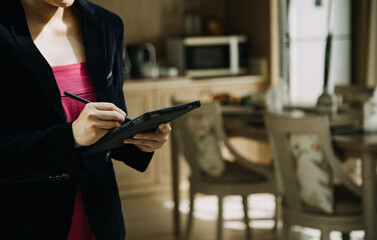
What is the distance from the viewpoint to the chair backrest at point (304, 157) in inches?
98.2

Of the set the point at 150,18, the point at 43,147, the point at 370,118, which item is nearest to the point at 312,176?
the point at 370,118

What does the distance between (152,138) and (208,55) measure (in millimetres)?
4110

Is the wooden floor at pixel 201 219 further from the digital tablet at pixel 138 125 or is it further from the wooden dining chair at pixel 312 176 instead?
the digital tablet at pixel 138 125

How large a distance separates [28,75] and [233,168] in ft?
8.09

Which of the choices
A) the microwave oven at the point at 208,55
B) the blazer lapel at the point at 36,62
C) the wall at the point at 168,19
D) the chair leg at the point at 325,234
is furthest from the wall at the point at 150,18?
the blazer lapel at the point at 36,62

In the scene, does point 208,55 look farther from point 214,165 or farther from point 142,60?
point 214,165

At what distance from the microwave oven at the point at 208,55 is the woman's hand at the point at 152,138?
391 centimetres

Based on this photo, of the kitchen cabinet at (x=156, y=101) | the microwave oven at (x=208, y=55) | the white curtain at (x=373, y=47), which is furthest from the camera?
the microwave oven at (x=208, y=55)

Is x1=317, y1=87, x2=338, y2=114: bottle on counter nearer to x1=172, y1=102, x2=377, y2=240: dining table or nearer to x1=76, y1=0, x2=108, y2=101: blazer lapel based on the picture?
x1=172, y1=102, x2=377, y2=240: dining table

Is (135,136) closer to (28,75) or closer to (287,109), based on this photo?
(28,75)

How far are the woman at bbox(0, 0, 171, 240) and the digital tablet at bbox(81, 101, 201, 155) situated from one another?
0.02 m

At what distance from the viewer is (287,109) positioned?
358cm

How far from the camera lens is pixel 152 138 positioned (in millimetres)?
1093

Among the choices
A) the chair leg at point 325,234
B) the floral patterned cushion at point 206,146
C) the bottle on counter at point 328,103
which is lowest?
the chair leg at point 325,234
